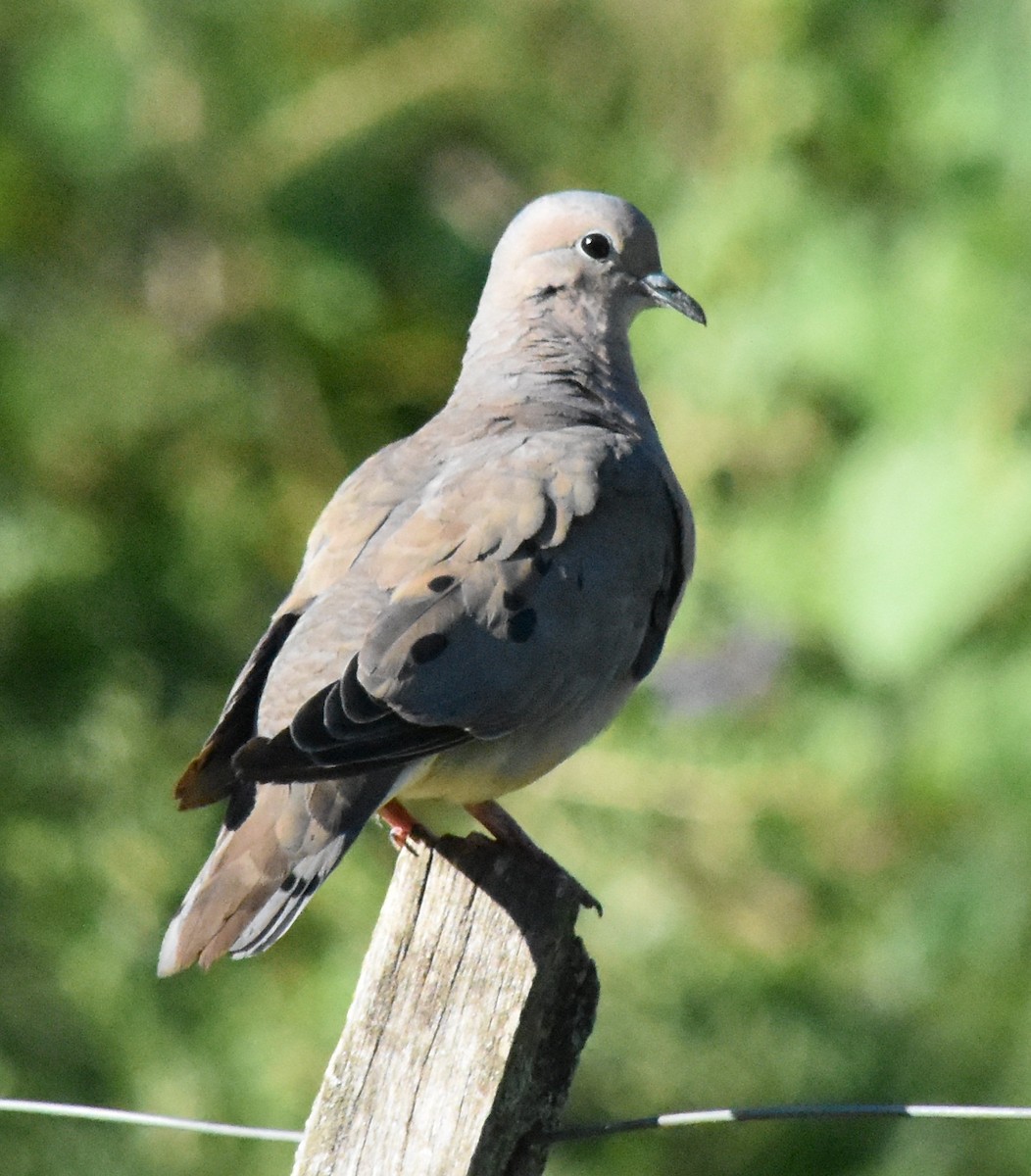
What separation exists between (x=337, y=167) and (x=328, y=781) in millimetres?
4271

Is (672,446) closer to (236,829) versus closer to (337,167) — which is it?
(337,167)

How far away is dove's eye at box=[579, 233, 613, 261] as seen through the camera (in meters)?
3.97

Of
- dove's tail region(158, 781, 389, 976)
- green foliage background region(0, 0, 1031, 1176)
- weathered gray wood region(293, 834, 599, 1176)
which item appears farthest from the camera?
green foliage background region(0, 0, 1031, 1176)

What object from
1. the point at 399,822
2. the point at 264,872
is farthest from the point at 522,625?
the point at 264,872

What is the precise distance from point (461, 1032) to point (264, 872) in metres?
0.43

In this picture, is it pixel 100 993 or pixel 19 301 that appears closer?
pixel 100 993

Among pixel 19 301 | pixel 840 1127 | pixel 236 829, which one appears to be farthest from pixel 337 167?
pixel 236 829

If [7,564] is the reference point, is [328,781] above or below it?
below

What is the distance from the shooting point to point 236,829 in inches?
107

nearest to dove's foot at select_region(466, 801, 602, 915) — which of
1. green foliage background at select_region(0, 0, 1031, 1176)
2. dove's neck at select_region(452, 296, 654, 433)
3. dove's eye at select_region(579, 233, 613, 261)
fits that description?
dove's neck at select_region(452, 296, 654, 433)

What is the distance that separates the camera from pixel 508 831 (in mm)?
3057

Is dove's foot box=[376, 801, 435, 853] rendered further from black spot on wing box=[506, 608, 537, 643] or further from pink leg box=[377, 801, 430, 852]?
black spot on wing box=[506, 608, 537, 643]

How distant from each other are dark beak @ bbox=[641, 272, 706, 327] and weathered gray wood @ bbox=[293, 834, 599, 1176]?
1835 mm

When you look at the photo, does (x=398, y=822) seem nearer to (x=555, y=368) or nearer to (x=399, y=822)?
(x=399, y=822)
